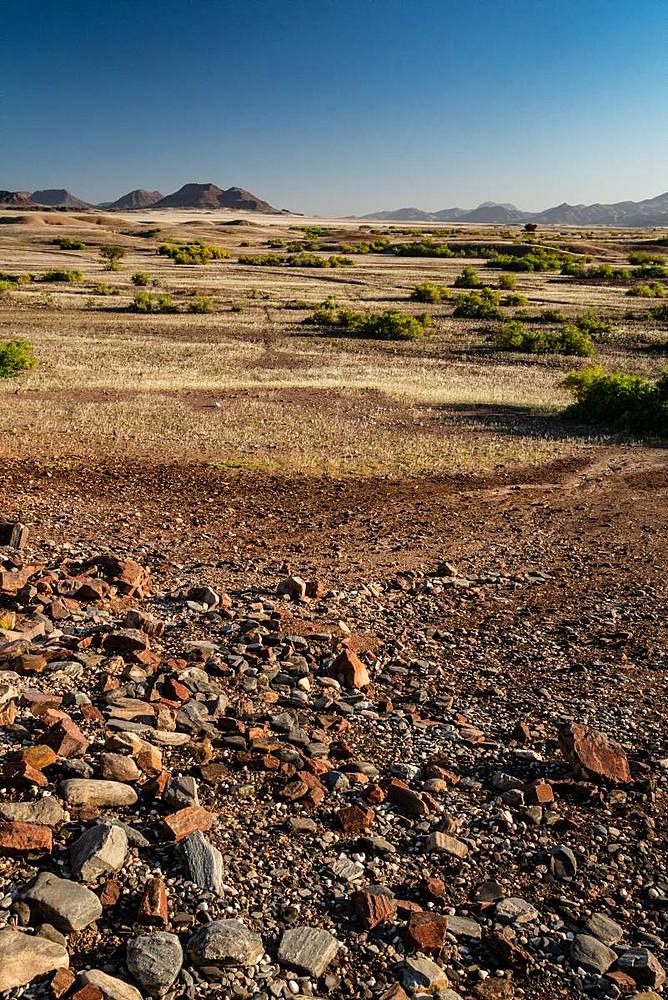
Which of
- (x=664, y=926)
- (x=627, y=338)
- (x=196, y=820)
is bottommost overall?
(x=664, y=926)

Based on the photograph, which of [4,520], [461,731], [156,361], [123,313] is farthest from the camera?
[123,313]

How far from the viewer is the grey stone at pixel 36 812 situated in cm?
496

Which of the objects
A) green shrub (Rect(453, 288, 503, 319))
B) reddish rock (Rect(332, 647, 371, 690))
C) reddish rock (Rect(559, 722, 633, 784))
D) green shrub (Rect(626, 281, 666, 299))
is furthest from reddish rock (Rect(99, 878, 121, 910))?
green shrub (Rect(626, 281, 666, 299))

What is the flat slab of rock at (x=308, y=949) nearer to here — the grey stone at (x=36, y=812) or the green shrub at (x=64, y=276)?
the grey stone at (x=36, y=812)

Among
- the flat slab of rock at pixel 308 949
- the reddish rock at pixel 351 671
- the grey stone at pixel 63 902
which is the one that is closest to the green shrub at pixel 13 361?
the reddish rock at pixel 351 671

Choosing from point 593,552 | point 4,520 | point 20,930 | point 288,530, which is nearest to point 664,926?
point 20,930

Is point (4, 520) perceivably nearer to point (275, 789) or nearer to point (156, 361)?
point (275, 789)

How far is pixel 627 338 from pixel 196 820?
3427 centimetres

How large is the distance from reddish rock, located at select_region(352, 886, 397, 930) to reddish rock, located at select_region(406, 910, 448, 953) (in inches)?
6.5

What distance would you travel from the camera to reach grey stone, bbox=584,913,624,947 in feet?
15.7

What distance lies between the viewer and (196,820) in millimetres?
5273

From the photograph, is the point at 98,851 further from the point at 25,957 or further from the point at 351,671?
the point at 351,671

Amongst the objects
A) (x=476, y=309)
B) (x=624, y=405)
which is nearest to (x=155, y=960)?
(x=624, y=405)

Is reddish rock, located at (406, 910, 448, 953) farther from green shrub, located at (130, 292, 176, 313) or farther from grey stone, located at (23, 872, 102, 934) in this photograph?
green shrub, located at (130, 292, 176, 313)
